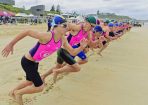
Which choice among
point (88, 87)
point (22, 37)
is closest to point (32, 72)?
point (22, 37)

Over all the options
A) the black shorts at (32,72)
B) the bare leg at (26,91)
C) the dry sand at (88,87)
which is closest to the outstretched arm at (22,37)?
the black shorts at (32,72)

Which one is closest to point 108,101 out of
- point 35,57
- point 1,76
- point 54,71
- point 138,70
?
point 54,71

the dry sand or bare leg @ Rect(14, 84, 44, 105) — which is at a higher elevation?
bare leg @ Rect(14, 84, 44, 105)

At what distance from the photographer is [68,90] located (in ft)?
27.2

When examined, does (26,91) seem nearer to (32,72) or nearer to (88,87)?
(32,72)

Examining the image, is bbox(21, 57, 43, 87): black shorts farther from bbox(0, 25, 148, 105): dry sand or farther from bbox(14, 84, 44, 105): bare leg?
bbox(0, 25, 148, 105): dry sand

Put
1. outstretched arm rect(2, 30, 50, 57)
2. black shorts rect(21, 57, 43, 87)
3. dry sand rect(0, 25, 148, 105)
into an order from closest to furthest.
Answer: outstretched arm rect(2, 30, 50, 57), black shorts rect(21, 57, 43, 87), dry sand rect(0, 25, 148, 105)

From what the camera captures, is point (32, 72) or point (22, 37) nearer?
point (22, 37)

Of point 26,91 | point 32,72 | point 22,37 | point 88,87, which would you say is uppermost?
point 22,37

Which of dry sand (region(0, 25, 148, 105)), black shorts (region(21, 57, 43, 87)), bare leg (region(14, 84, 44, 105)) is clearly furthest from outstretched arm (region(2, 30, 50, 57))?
dry sand (region(0, 25, 148, 105))

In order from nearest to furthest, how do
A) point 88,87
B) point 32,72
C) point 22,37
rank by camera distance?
point 22,37 → point 32,72 → point 88,87

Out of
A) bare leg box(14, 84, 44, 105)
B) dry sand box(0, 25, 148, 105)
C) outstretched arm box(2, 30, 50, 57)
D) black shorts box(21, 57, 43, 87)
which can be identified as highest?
outstretched arm box(2, 30, 50, 57)

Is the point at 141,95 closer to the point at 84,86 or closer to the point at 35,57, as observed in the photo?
the point at 84,86

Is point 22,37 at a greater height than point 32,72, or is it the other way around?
point 22,37
